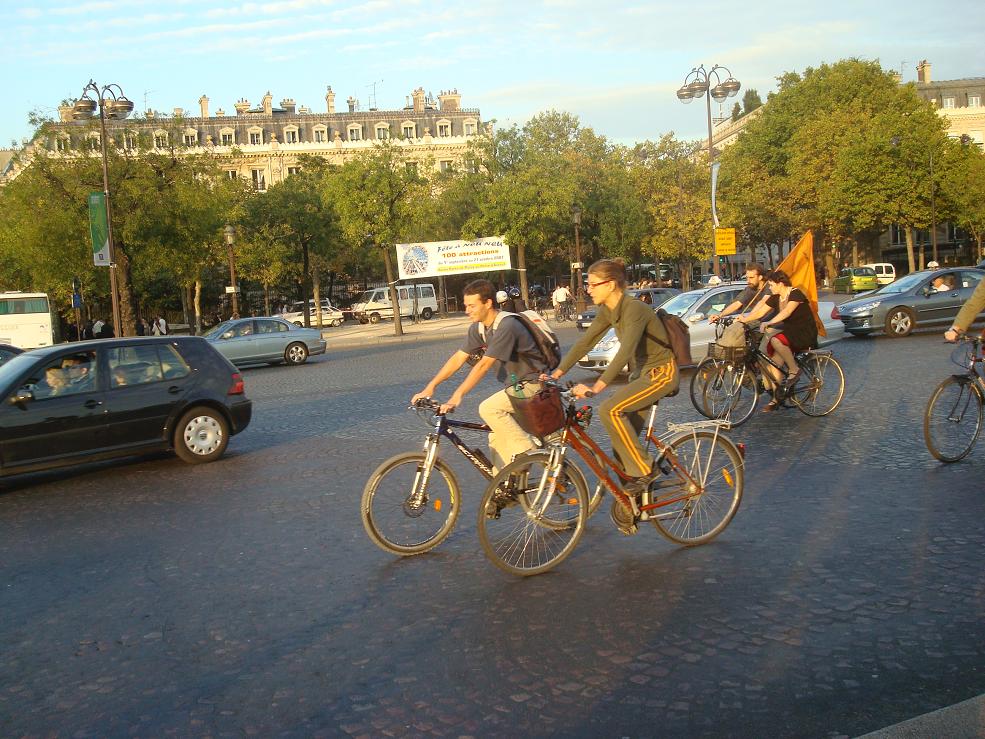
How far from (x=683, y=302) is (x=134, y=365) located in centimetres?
1074

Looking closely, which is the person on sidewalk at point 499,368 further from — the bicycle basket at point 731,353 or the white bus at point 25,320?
the white bus at point 25,320

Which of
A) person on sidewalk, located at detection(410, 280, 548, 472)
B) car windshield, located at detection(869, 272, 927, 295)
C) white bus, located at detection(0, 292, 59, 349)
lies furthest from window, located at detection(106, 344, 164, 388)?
white bus, located at detection(0, 292, 59, 349)

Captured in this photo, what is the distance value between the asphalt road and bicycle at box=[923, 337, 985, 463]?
209 millimetres

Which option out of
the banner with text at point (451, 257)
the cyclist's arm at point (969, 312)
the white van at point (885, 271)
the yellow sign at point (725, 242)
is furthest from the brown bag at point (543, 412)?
the white van at point (885, 271)

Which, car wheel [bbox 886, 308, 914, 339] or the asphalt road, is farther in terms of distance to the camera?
car wheel [bbox 886, 308, 914, 339]

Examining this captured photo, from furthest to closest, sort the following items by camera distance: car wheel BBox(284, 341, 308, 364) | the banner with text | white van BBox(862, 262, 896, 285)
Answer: white van BBox(862, 262, 896, 285)
the banner with text
car wheel BBox(284, 341, 308, 364)

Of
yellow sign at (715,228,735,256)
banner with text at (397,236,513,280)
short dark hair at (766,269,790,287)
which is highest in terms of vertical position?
banner with text at (397,236,513,280)

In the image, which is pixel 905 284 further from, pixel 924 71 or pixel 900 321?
pixel 924 71

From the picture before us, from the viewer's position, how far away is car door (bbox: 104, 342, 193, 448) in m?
10.2

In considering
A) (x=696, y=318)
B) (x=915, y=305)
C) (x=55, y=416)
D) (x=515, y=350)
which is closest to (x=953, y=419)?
(x=515, y=350)

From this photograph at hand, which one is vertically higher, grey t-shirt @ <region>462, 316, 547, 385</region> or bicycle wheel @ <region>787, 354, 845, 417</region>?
grey t-shirt @ <region>462, 316, 547, 385</region>

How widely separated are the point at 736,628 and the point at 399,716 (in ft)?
5.55

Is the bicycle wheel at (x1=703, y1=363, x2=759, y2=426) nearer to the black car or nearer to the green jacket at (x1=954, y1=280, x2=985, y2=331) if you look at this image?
the green jacket at (x1=954, y1=280, x2=985, y2=331)

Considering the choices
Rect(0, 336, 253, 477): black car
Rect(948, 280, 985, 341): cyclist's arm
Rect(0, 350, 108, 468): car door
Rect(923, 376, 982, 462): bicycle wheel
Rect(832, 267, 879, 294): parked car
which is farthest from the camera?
Rect(832, 267, 879, 294): parked car
